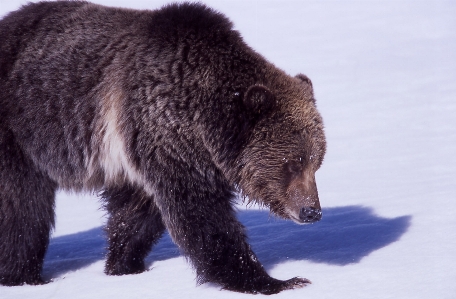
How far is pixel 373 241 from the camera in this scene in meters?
6.36

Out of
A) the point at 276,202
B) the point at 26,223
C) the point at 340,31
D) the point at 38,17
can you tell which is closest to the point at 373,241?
the point at 276,202

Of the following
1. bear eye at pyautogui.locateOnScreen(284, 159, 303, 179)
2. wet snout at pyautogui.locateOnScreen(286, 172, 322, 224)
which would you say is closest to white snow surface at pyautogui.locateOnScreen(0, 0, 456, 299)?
wet snout at pyautogui.locateOnScreen(286, 172, 322, 224)

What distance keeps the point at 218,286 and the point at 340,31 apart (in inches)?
608

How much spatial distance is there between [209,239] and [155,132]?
980mm

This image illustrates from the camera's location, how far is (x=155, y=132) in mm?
5492

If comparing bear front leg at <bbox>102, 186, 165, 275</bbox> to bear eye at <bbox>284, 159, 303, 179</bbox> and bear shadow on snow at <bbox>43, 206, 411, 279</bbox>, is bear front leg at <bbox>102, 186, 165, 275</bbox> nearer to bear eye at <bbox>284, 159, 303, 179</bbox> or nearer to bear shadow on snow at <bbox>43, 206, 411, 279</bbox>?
bear shadow on snow at <bbox>43, 206, 411, 279</bbox>

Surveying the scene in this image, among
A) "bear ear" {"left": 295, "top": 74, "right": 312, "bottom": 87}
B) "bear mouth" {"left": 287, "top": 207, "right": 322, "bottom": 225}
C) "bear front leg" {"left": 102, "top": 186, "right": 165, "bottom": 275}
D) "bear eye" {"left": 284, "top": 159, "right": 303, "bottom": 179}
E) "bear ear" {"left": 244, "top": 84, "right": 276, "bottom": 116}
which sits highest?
"bear ear" {"left": 295, "top": 74, "right": 312, "bottom": 87}

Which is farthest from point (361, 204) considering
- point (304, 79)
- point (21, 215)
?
point (21, 215)

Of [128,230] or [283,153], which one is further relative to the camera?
[128,230]

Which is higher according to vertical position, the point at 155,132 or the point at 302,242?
the point at 155,132

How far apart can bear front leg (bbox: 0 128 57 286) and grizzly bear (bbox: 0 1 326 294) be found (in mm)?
10

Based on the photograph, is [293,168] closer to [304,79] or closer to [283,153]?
[283,153]

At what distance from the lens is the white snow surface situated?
18.0 ft

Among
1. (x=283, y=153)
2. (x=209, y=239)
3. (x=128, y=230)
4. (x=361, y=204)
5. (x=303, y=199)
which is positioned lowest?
(x=128, y=230)
